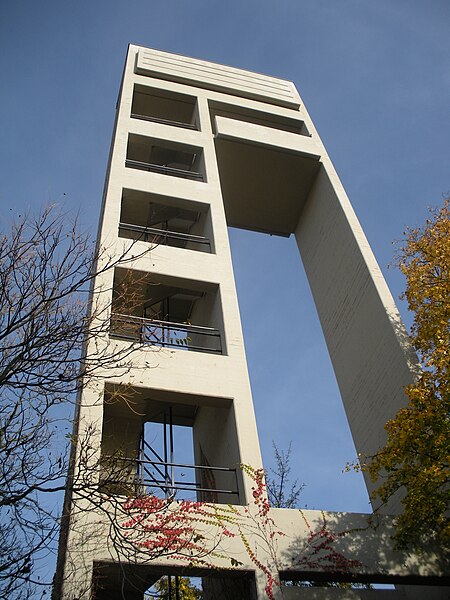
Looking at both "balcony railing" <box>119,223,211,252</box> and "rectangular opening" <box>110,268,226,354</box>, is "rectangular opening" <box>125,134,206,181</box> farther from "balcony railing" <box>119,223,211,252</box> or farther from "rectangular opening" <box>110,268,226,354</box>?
"rectangular opening" <box>110,268,226,354</box>

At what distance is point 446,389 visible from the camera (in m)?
10.2

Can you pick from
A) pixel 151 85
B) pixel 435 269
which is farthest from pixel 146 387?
pixel 151 85

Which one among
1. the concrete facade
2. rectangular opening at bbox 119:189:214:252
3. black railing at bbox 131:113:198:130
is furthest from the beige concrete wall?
black railing at bbox 131:113:198:130

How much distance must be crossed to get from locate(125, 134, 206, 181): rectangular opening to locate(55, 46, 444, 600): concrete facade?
70 millimetres

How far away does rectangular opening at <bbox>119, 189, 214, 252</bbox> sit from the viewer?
16078mm

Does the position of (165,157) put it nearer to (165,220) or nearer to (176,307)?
(165,220)

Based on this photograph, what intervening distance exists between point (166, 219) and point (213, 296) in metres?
4.38

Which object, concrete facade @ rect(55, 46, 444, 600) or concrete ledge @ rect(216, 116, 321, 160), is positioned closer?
concrete facade @ rect(55, 46, 444, 600)

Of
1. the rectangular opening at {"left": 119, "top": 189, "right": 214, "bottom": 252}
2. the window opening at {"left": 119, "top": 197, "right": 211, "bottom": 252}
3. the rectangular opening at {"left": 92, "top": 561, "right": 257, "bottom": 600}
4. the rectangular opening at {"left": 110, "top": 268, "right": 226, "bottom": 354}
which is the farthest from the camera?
the window opening at {"left": 119, "top": 197, "right": 211, "bottom": 252}

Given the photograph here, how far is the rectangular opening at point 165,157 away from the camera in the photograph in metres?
18.1

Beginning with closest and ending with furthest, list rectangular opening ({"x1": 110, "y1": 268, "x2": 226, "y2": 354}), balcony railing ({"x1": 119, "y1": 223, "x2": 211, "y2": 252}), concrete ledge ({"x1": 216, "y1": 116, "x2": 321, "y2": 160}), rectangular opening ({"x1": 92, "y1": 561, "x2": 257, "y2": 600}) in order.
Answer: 1. rectangular opening ({"x1": 92, "y1": 561, "x2": 257, "y2": 600})
2. rectangular opening ({"x1": 110, "y1": 268, "x2": 226, "y2": 354})
3. balcony railing ({"x1": 119, "y1": 223, "x2": 211, "y2": 252})
4. concrete ledge ({"x1": 216, "y1": 116, "x2": 321, "y2": 160})

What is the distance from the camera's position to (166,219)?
58.4 ft

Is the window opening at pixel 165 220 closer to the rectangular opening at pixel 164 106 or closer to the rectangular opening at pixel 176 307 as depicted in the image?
the rectangular opening at pixel 176 307

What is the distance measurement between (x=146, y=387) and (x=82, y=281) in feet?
12.9
